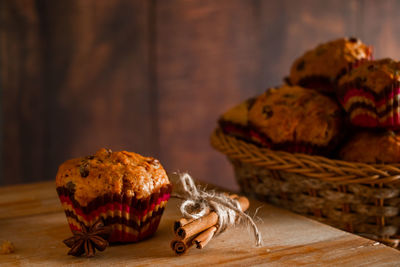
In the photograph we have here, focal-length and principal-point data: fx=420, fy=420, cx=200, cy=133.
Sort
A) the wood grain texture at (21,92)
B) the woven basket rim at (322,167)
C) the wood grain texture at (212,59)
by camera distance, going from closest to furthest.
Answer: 1. the woven basket rim at (322,167)
2. the wood grain texture at (21,92)
3. the wood grain texture at (212,59)

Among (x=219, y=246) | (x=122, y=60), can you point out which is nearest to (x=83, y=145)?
(x=122, y=60)

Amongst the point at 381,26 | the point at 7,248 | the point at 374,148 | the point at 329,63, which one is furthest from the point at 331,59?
the point at 381,26

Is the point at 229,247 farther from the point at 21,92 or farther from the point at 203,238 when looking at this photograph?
the point at 21,92

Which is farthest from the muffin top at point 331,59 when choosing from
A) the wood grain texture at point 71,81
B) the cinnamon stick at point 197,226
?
the wood grain texture at point 71,81

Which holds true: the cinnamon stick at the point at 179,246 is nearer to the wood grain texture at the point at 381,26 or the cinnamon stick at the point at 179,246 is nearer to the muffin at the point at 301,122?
the muffin at the point at 301,122

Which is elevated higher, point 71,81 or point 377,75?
point 377,75

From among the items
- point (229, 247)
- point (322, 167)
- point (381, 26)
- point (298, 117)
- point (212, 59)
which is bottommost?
point (229, 247)
